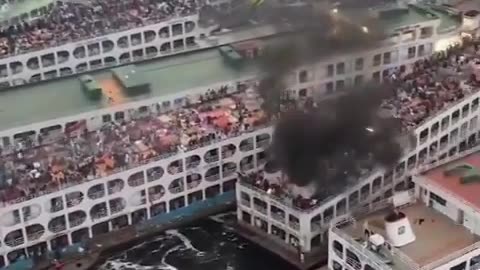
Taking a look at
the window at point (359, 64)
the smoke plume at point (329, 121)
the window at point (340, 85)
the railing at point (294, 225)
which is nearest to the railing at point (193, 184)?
the smoke plume at point (329, 121)

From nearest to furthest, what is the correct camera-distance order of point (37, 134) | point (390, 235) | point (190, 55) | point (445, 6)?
point (390, 235) < point (37, 134) < point (190, 55) < point (445, 6)

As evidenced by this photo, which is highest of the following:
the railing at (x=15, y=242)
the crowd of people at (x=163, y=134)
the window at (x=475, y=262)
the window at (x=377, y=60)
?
the window at (x=377, y=60)

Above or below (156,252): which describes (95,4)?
above

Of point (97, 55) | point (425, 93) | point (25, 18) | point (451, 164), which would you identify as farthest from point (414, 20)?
point (25, 18)

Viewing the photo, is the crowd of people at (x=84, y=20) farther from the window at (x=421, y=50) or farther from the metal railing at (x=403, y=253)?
the metal railing at (x=403, y=253)

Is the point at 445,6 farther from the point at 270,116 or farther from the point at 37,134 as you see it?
the point at 37,134

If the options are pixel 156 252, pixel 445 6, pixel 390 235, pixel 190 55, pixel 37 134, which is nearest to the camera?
pixel 390 235
